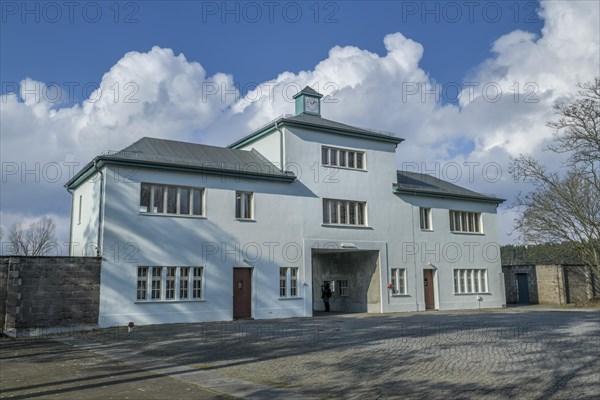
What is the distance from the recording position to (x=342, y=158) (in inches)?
1091

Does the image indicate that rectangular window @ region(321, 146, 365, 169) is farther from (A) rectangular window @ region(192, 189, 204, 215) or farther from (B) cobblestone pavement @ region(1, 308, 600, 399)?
(B) cobblestone pavement @ region(1, 308, 600, 399)

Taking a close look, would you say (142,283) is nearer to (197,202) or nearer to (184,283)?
(184,283)

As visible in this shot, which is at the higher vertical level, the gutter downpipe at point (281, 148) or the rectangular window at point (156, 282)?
the gutter downpipe at point (281, 148)

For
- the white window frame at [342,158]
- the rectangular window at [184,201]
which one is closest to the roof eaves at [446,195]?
the white window frame at [342,158]

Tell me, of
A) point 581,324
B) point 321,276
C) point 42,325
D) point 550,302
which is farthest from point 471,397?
point 550,302

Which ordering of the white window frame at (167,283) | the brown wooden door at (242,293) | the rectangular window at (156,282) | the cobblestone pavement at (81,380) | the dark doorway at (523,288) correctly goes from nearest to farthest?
the cobblestone pavement at (81,380)
the white window frame at (167,283)
the rectangular window at (156,282)
the brown wooden door at (242,293)
the dark doorway at (523,288)

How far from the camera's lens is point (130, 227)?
68.9ft

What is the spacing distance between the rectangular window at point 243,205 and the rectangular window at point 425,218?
36.0 feet

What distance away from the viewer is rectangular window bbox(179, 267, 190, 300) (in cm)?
2198

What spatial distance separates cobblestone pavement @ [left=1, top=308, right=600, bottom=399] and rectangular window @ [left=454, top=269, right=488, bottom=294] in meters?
12.2

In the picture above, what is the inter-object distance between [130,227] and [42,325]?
4.68 meters

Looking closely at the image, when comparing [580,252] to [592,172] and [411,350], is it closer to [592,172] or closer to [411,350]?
[592,172]

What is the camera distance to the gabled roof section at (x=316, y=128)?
25844mm

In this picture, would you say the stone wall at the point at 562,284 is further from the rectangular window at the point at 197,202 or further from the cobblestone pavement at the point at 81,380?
the cobblestone pavement at the point at 81,380
